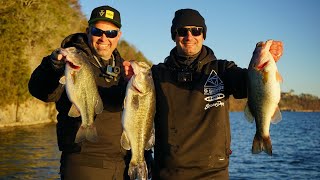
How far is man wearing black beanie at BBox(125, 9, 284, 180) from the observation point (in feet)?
18.4

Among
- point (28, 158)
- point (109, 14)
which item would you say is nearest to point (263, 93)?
point (109, 14)

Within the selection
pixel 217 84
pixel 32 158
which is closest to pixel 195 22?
pixel 217 84

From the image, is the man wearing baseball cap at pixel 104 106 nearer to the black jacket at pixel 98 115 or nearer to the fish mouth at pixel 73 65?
the black jacket at pixel 98 115

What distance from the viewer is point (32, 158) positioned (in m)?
21.4

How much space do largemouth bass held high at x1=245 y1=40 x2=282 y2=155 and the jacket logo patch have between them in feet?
1.43

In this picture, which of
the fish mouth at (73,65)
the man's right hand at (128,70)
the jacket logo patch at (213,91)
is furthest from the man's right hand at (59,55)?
the jacket logo patch at (213,91)

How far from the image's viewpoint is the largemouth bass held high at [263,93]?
5047 mm

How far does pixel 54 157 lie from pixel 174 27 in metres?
17.9

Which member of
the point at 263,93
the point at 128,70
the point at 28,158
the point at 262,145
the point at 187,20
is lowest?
the point at 28,158

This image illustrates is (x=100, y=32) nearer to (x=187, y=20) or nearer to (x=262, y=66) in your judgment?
(x=187, y=20)

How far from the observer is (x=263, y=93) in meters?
5.23

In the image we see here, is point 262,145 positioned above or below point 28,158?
above

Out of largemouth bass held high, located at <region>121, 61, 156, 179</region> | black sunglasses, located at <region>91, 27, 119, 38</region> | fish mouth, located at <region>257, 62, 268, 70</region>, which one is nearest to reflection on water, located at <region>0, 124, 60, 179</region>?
black sunglasses, located at <region>91, 27, 119, 38</region>

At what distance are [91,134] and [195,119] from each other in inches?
55.6
